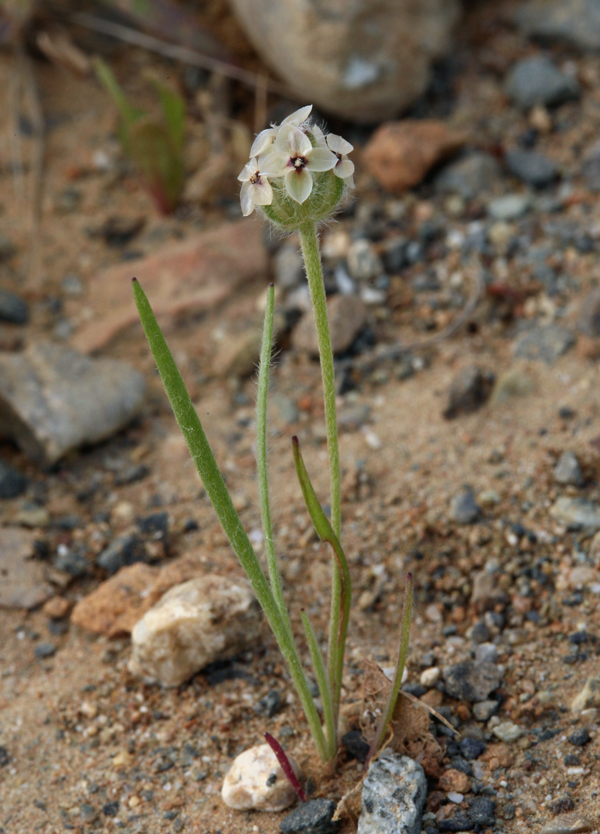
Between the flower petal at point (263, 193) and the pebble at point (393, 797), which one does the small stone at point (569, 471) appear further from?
the flower petal at point (263, 193)

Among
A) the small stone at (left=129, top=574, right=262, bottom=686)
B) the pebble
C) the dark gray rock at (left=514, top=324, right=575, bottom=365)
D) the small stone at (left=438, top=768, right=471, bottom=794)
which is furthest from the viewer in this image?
the dark gray rock at (left=514, top=324, right=575, bottom=365)

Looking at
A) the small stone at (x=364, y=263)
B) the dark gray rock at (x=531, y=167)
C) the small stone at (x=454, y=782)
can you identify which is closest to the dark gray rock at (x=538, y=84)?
the dark gray rock at (x=531, y=167)

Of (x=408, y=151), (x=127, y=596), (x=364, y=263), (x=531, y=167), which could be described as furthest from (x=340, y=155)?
(x=531, y=167)

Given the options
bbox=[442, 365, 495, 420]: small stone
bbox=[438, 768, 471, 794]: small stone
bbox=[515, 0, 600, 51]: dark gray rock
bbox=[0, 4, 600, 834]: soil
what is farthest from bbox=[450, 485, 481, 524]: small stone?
bbox=[515, 0, 600, 51]: dark gray rock

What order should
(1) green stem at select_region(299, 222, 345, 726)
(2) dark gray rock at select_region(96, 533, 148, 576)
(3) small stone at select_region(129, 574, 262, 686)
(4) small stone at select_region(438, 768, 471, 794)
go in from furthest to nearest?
(2) dark gray rock at select_region(96, 533, 148, 576)
(3) small stone at select_region(129, 574, 262, 686)
(4) small stone at select_region(438, 768, 471, 794)
(1) green stem at select_region(299, 222, 345, 726)

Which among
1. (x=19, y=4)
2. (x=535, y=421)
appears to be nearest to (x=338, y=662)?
(x=535, y=421)

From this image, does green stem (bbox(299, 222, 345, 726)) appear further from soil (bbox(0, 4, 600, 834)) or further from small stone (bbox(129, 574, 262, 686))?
small stone (bbox(129, 574, 262, 686))

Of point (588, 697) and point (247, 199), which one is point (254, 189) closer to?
point (247, 199)
